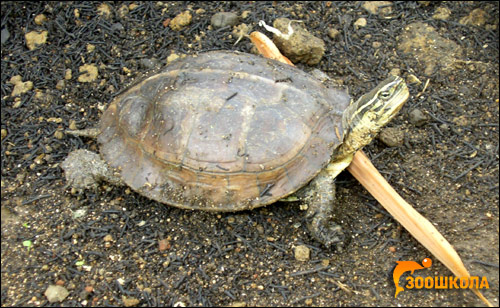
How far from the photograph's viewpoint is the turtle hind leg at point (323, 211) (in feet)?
11.7

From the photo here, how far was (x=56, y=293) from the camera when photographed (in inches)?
131

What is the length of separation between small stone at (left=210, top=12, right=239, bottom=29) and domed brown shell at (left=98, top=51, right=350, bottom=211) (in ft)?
4.42

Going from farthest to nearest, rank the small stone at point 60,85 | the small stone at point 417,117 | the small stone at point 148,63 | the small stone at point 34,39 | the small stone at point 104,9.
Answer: the small stone at point 104,9
the small stone at point 34,39
the small stone at point 148,63
the small stone at point 60,85
the small stone at point 417,117

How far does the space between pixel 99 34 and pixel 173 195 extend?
2.39 meters

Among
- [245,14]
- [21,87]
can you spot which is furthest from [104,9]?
[245,14]

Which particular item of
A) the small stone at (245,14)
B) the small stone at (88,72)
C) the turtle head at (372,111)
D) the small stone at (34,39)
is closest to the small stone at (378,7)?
the small stone at (245,14)

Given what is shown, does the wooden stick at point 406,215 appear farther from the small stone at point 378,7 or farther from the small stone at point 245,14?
the small stone at point 245,14

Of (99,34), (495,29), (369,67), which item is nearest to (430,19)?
(495,29)

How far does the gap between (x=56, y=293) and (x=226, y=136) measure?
1.73 m

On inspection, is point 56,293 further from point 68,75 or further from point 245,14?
point 245,14

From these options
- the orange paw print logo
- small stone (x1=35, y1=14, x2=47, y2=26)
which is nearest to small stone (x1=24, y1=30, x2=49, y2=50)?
small stone (x1=35, y1=14, x2=47, y2=26)

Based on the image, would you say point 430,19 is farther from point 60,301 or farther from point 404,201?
point 60,301

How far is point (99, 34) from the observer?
503 cm

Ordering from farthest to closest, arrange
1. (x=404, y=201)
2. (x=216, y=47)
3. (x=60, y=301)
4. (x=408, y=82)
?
1. (x=216, y=47)
2. (x=408, y=82)
3. (x=404, y=201)
4. (x=60, y=301)
